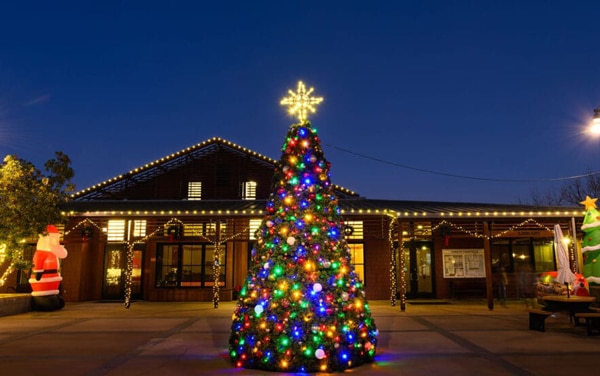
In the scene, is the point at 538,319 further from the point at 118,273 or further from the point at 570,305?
the point at 118,273

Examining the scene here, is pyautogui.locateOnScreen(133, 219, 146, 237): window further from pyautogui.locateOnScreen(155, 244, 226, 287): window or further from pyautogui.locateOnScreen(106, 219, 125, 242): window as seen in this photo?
pyautogui.locateOnScreen(155, 244, 226, 287): window

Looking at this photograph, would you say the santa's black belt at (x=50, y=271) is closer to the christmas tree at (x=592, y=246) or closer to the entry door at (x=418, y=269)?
the entry door at (x=418, y=269)

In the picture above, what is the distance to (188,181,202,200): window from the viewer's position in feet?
66.1

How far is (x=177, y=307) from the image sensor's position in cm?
1559

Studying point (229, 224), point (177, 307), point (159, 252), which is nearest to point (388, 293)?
point (229, 224)

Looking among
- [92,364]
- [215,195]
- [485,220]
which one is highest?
[215,195]

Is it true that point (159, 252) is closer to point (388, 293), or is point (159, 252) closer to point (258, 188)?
point (258, 188)

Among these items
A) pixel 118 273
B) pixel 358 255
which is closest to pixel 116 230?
pixel 118 273

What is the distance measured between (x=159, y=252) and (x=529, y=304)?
13971 millimetres

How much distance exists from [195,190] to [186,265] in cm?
375

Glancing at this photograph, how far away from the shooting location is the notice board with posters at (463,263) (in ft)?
59.6

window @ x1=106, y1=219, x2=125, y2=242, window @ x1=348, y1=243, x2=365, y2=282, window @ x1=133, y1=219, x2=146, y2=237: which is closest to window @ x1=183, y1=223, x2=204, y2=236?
window @ x1=133, y1=219, x2=146, y2=237

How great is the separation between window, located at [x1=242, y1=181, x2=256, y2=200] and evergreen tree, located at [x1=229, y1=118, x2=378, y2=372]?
1296 cm

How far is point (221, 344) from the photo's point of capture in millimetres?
8711
